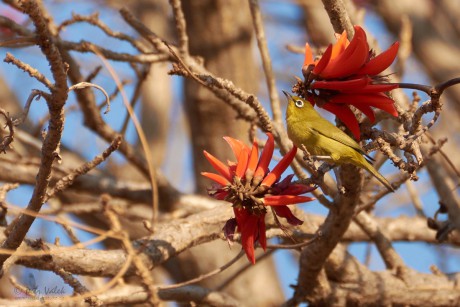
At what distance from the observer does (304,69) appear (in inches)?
79.8

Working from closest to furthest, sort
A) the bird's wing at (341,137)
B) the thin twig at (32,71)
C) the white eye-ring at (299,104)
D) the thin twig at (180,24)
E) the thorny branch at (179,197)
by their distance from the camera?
the thin twig at (32,71) < the thorny branch at (179,197) < the bird's wing at (341,137) < the white eye-ring at (299,104) < the thin twig at (180,24)

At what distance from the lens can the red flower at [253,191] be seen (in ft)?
6.20

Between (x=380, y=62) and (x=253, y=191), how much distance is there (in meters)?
0.48

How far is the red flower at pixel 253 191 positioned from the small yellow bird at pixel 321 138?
24cm

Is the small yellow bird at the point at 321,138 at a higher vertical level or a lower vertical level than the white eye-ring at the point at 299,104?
lower

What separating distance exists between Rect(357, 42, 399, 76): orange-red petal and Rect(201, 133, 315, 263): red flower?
31 centimetres

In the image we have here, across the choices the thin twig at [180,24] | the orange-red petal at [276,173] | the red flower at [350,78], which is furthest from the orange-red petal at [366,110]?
the thin twig at [180,24]

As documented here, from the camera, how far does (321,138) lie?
90.7 inches

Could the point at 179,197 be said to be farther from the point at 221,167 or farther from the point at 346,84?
the point at 346,84

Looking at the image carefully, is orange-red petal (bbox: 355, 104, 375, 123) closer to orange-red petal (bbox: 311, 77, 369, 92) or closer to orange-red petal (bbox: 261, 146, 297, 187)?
orange-red petal (bbox: 311, 77, 369, 92)

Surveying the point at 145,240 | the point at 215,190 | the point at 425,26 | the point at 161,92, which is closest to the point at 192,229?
the point at 145,240

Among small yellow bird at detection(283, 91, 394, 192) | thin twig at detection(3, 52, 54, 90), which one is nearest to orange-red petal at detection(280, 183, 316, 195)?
small yellow bird at detection(283, 91, 394, 192)

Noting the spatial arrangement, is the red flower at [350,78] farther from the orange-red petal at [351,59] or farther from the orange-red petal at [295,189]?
the orange-red petal at [295,189]

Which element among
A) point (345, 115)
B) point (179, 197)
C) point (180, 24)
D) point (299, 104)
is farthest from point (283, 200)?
point (179, 197)
